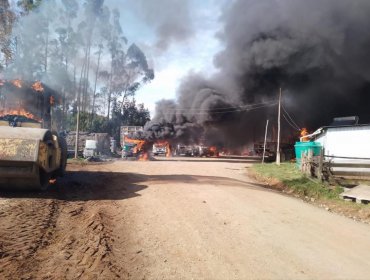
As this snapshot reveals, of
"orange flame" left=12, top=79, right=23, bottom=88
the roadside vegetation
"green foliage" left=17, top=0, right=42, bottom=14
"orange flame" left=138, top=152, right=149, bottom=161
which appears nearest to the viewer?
the roadside vegetation

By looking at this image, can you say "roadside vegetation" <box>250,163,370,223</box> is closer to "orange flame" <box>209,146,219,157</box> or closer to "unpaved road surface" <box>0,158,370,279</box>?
"unpaved road surface" <box>0,158,370,279</box>

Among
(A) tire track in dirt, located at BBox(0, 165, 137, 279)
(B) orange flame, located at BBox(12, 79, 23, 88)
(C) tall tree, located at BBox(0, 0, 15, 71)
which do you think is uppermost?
(C) tall tree, located at BBox(0, 0, 15, 71)

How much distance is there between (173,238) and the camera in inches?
248

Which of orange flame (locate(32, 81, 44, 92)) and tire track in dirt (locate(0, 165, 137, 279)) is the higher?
orange flame (locate(32, 81, 44, 92))

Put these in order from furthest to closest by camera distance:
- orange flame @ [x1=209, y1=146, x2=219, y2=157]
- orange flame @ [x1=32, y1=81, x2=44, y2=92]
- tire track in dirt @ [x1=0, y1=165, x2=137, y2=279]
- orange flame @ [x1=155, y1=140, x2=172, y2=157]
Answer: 1. orange flame @ [x1=209, y1=146, x2=219, y2=157]
2. orange flame @ [x1=155, y1=140, x2=172, y2=157]
3. orange flame @ [x1=32, y1=81, x2=44, y2=92]
4. tire track in dirt @ [x1=0, y1=165, x2=137, y2=279]

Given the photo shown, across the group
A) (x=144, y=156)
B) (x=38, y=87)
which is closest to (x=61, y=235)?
(x=38, y=87)

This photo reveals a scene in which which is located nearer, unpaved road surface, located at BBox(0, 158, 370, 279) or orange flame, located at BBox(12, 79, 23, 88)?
unpaved road surface, located at BBox(0, 158, 370, 279)

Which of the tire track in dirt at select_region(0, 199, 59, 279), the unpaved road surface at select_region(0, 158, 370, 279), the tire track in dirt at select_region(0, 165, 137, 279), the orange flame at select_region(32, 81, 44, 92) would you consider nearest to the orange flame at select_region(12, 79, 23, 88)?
the orange flame at select_region(32, 81, 44, 92)

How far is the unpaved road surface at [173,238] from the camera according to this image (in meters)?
4.84

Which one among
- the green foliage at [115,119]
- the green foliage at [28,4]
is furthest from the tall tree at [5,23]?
the green foliage at [115,119]

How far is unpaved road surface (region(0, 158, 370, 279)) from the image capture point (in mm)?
4844

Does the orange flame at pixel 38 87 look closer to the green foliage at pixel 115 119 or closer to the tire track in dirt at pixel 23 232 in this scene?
the tire track in dirt at pixel 23 232

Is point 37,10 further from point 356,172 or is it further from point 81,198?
point 356,172

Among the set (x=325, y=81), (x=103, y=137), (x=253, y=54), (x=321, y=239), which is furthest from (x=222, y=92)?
(x=321, y=239)
